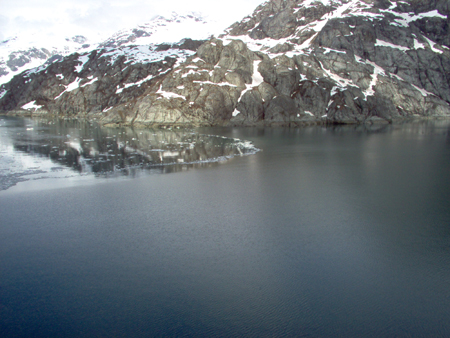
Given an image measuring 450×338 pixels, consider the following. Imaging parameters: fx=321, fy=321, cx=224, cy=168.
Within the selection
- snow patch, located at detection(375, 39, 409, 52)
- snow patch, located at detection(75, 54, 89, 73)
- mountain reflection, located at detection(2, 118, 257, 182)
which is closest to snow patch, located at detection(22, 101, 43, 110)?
snow patch, located at detection(75, 54, 89, 73)

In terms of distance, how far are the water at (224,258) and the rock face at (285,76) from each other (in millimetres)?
54041

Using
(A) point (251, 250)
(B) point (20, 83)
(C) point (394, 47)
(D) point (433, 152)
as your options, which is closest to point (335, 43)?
(C) point (394, 47)

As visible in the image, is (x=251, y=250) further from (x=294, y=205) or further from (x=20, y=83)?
(x=20, y=83)

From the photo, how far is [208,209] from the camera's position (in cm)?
1897

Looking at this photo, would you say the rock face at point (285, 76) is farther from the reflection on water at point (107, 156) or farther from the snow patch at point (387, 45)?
the reflection on water at point (107, 156)

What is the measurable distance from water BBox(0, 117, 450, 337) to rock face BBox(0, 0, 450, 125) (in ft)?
177

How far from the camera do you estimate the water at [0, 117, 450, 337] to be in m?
9.81

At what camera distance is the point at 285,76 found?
283 ft

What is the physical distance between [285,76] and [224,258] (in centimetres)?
7996

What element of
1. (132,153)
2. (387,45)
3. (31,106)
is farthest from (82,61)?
(387,45)

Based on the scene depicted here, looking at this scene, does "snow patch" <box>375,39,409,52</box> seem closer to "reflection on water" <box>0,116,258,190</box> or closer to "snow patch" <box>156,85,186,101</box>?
"snow patch" <box>156,85,186,101</box>

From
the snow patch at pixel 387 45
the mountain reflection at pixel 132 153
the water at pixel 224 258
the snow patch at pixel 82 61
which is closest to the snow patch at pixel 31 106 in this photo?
the snow patch at pixel 82 61

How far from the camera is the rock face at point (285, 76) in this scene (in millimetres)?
78500

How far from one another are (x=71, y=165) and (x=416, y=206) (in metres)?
28.5
